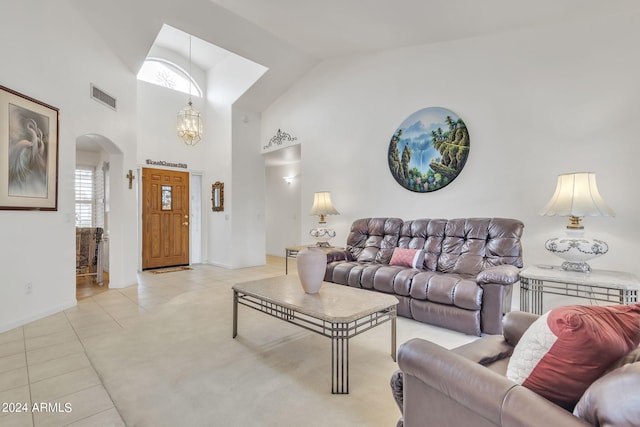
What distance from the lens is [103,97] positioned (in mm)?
4312

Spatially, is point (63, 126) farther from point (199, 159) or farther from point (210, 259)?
point (210, 259)

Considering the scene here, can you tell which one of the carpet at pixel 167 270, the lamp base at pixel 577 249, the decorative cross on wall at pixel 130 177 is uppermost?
the decorative cross on wall at pixel 130 177

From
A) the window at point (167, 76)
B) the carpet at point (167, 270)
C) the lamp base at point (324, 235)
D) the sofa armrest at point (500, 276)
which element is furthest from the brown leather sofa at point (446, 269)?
the window at point (167, 76)

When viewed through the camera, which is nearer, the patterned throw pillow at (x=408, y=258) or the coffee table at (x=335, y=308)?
the coffee table at (x=335, y=308)

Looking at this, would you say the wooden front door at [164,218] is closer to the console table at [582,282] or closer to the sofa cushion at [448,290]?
the sofa cushion at [448,290]

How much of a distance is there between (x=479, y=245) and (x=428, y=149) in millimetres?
1444

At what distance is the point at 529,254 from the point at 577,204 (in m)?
0.97

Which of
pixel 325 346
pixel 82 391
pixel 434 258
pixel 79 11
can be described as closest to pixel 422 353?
pixel 325 346

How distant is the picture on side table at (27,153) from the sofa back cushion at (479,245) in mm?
4384

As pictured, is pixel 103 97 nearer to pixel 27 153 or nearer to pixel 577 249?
pixel 27 153

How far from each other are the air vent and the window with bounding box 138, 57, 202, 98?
196cm

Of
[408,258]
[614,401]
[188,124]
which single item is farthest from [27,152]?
[614,401]

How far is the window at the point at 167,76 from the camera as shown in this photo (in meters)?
6.20

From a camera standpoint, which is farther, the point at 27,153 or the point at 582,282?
the point at 27,153
